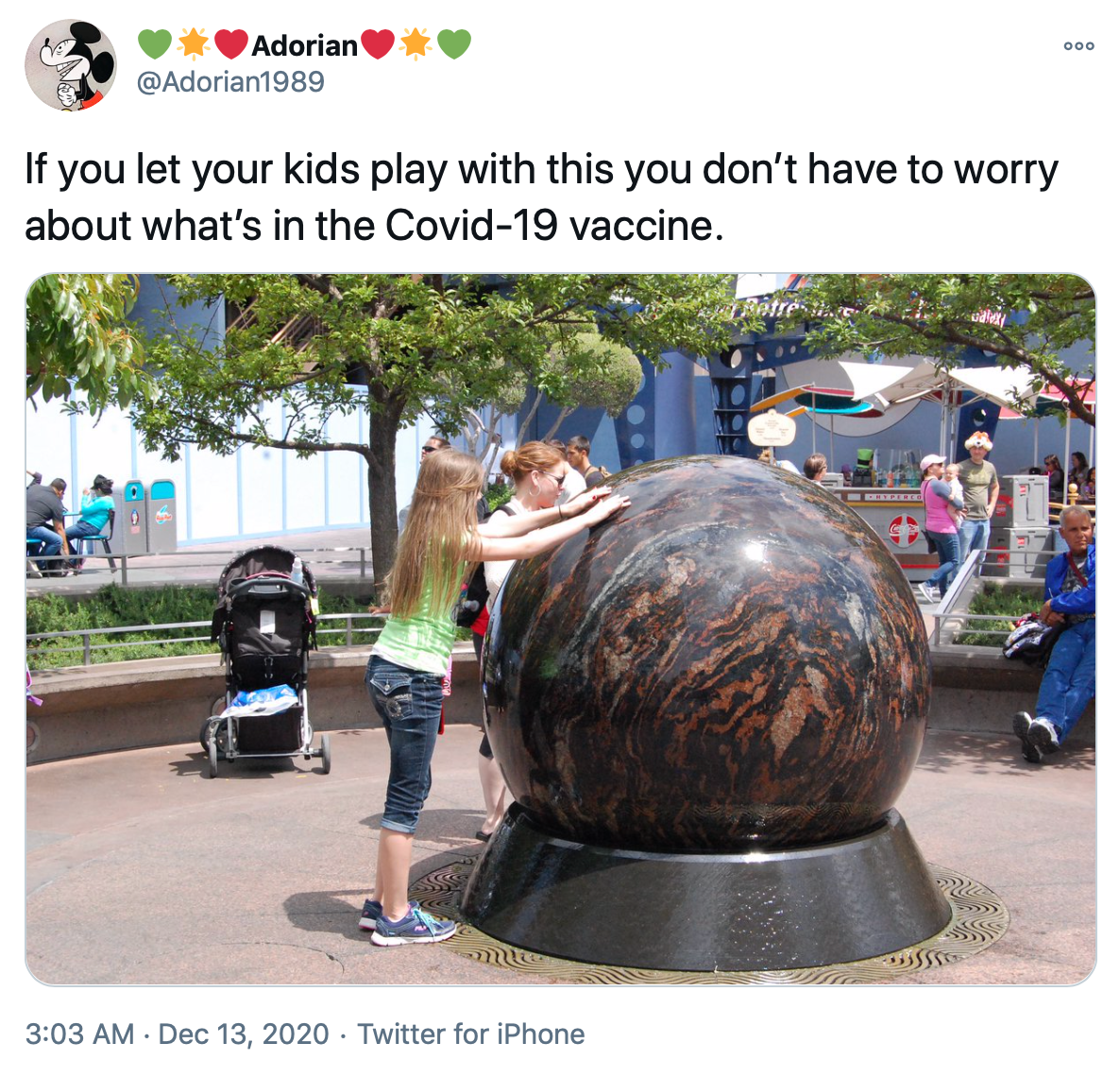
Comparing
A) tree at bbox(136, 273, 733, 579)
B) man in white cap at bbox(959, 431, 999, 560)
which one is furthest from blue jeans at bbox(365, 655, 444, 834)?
man in white cap at bbox(959, 431, 999, 560)

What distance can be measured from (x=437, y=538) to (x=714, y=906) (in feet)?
5.55

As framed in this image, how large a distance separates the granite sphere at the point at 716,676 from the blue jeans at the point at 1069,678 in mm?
3885

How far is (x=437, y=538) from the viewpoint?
183 inches

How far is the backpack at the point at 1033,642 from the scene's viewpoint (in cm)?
859

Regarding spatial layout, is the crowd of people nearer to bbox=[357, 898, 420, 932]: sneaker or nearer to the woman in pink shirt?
bbox=[357, 898, 420, 932]: sneaker

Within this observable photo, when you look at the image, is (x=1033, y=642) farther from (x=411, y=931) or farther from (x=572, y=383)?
(x=572, y=383)

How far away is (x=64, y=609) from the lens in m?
11.2

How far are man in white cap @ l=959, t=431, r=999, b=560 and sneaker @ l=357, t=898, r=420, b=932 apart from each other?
36.2 ft

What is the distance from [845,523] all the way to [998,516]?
15162mm

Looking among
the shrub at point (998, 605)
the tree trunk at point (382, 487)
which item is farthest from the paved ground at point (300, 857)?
the tree trunk at point (382, 487)

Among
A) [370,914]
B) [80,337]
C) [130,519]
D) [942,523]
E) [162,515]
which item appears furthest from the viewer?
[162,515]

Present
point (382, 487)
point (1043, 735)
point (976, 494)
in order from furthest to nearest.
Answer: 1. point (976, 494)
2. point (382, 487)
3. point (1043, 735)
